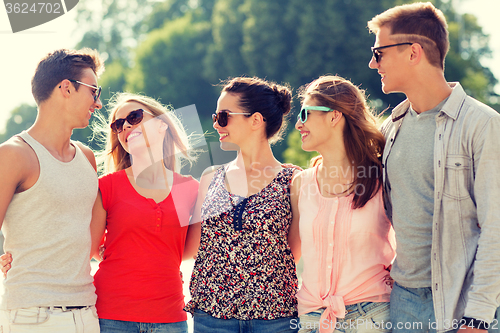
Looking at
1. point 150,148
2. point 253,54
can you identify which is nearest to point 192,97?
point 253,54

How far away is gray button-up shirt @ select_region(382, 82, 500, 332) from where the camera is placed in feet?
8.99

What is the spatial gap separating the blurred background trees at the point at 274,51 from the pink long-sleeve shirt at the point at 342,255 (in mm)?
16671

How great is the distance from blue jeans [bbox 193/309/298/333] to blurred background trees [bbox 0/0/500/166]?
16751 mm

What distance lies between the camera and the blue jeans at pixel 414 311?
2.99 m

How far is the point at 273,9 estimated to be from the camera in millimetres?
27750

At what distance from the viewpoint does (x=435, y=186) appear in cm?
296

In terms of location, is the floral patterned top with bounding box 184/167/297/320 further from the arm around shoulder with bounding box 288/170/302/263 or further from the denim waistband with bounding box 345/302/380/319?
the denim waistband with bounding box 345/302/380/319

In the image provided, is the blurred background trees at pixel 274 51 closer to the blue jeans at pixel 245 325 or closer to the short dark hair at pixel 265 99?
the short dark hair at pixel 265 99

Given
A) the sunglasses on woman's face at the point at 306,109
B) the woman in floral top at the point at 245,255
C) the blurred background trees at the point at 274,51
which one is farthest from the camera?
the blurred background trees at the point at 274,51

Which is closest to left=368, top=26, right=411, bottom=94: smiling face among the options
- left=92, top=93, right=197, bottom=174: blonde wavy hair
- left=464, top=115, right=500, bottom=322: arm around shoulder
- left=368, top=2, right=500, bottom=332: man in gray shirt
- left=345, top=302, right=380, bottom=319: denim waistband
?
left=368, top=2, right=500, bottom=332: man in gray shirt

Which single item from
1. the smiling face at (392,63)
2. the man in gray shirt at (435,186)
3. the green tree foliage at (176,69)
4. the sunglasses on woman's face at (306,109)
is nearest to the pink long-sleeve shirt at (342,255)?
the man in gray shirt at (435,186)

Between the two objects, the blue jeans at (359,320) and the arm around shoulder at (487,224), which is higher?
the arm around shoulder at (487,224)

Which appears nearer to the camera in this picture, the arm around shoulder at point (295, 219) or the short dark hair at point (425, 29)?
the short dark hair at point (425, 29)

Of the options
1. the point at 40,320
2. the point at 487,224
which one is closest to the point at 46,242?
the point at 40,320
